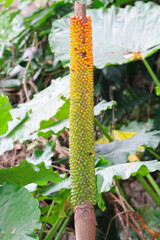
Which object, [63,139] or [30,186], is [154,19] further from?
[30,186]

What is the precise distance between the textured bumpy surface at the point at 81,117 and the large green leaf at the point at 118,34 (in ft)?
2.19

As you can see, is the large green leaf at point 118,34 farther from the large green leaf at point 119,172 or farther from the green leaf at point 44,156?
the large green leaf at point 119,172

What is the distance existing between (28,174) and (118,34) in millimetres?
872

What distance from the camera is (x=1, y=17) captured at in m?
2.07

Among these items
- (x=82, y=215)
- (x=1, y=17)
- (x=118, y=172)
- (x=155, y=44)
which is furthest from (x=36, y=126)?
(x=1, y=17)

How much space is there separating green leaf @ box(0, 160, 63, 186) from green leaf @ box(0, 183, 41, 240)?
1.9 inches

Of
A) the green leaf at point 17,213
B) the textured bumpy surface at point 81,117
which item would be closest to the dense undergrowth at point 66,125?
the green leaf at point 17,213

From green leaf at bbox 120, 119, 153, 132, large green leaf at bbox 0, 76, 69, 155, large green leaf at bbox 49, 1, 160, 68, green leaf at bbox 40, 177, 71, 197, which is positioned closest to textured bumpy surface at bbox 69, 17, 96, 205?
green leaf at bbox 40, 177, 71, 197

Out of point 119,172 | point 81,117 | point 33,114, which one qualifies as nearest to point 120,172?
point 119,172

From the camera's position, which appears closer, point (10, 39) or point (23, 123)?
point (23, 123)

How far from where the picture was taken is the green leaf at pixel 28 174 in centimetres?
79

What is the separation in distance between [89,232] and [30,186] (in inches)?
13.2

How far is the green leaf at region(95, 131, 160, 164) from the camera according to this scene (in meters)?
1.08

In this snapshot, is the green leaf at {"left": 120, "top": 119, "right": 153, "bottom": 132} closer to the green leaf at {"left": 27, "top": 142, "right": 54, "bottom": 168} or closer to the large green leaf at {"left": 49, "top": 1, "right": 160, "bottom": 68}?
the large green leaf at {"left": 49, "top": 1, "right": 160, "bottom": 68}
